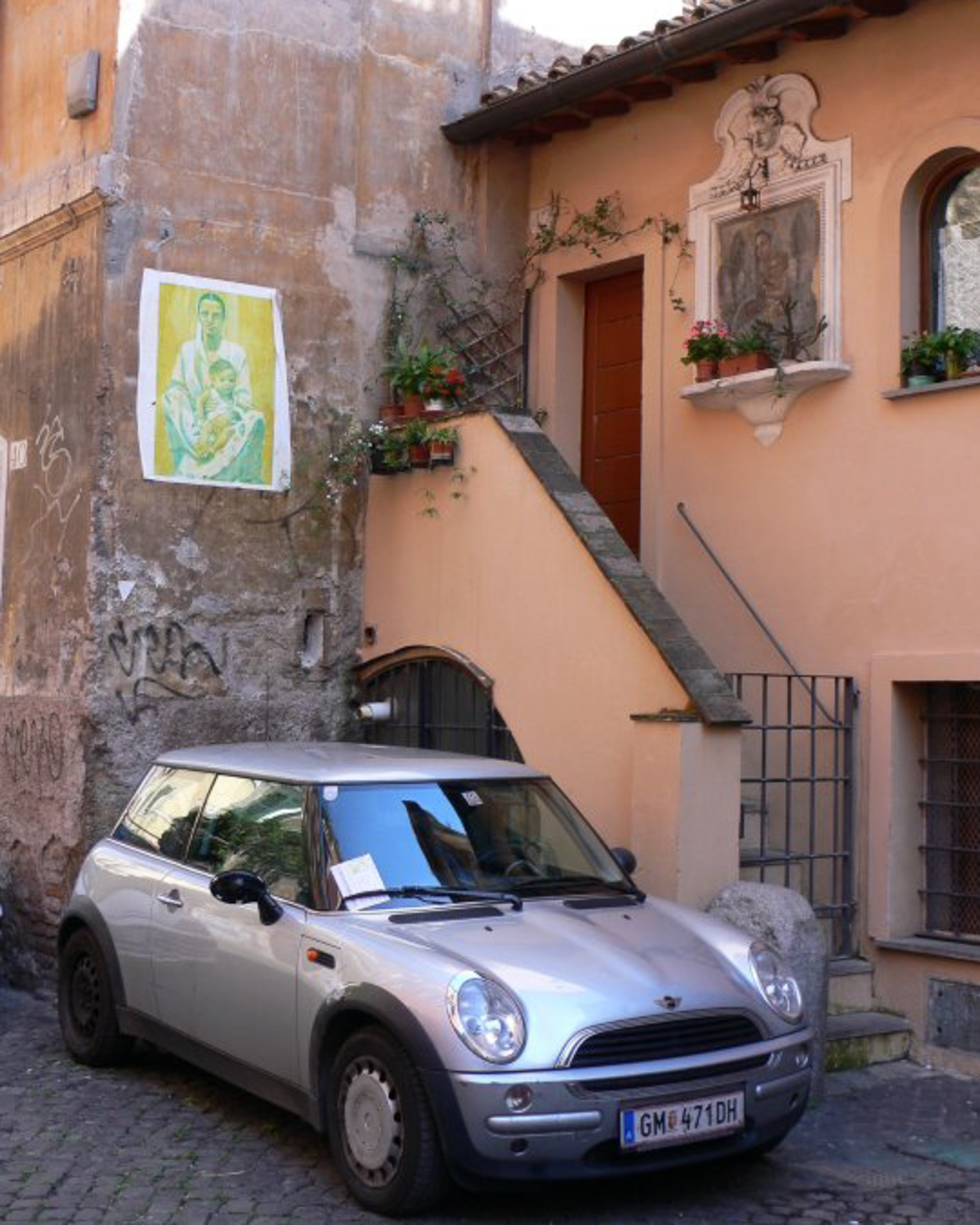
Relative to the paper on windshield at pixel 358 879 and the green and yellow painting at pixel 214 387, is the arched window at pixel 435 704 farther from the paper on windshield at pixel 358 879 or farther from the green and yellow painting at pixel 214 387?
the paper on windshield at pixel 358 879

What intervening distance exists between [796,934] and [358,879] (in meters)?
2.32

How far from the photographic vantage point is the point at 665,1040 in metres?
5.98

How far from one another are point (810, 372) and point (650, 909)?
3.94m

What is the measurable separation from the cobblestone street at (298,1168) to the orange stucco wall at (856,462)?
1.58 meters

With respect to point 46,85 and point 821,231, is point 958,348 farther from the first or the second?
point 46,85

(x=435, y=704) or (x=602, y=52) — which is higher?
(x=602, y=52)

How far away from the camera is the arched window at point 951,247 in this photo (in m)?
9.35

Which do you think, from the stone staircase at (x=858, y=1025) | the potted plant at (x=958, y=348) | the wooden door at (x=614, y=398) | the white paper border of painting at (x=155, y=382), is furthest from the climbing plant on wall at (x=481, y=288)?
the stone staircase at (x=858, y=1025)

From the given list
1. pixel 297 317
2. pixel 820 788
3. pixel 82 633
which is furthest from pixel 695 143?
pixel 82 633

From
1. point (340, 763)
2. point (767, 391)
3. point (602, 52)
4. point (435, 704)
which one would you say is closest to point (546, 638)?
point (435, 704)

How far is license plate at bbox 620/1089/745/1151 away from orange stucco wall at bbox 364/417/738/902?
233 cm

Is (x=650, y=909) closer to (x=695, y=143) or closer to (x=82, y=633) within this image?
(x=82, y=633)

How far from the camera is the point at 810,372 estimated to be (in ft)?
31.5

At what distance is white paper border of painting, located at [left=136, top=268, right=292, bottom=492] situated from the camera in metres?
10.4
